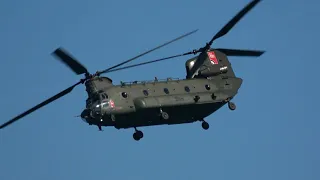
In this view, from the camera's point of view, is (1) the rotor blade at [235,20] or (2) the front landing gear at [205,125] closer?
(1) the rotor blade at [235,20]

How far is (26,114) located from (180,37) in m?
13.2

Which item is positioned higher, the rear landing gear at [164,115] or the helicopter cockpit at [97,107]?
the helicopter cockpit at [97,107]

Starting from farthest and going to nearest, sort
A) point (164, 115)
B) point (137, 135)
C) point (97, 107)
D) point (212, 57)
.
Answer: point (212, 57), point (137, 135), point (164, 115), point (97, 107)

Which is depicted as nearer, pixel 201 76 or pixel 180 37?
pixel 180 37

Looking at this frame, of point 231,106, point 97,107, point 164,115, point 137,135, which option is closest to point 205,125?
point 231,106

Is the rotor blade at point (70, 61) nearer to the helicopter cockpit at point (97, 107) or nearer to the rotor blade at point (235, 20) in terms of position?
the helicopter cockpit at point (97, 107)

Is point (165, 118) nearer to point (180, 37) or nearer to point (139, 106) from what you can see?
point (139, 106)

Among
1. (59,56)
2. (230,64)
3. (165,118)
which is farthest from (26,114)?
(230,64)

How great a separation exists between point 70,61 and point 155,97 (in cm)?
696

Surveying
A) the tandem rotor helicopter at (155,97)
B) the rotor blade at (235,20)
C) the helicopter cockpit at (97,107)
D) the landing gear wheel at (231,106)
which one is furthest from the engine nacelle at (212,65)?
the helicopter cockpit at (97,107)

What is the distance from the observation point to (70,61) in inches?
2419

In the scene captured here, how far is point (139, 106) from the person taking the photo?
61750 mm

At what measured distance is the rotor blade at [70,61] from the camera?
60688 millimetres

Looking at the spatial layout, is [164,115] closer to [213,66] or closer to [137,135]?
[137,135]
